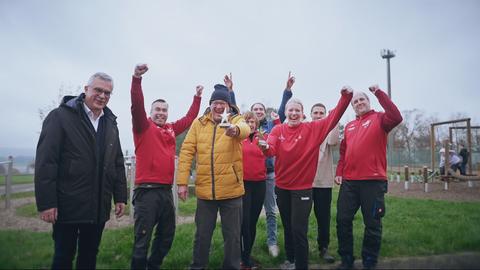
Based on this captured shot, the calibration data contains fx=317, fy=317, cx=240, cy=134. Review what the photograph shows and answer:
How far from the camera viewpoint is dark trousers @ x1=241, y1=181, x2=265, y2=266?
13.9 ft

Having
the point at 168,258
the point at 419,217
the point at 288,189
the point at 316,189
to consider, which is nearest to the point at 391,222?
the point at 419,217

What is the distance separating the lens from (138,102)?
3674 millimetres

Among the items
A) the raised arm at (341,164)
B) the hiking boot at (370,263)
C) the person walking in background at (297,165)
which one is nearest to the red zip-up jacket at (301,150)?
the person walking in background at (297,165)

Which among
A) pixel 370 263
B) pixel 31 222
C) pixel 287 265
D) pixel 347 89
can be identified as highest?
pixel 347 89

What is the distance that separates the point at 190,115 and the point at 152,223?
1.95 metres

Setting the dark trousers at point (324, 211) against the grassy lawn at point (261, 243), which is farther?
the dark trousers at point (324, 211)

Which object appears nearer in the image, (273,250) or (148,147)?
(148,147)

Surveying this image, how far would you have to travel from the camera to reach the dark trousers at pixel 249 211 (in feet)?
13.9

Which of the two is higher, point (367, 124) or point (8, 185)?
point (367, 124)

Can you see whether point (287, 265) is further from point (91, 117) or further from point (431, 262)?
point (91, 117)

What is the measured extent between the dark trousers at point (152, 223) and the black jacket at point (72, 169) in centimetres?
39

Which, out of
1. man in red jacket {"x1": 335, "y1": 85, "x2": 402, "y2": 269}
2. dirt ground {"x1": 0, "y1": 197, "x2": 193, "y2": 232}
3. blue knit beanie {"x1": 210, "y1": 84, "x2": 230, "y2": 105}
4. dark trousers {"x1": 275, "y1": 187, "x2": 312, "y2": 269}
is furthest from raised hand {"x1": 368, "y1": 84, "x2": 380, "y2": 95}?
dirt ground {"x1": 0, "y1": 197, "x2": 193, "y2": 232}

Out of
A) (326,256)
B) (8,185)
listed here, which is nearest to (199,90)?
(326,256)

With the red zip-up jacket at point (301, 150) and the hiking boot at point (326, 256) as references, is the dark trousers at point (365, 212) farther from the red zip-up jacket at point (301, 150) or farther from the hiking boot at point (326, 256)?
the red zip-up jacket at point (301, 150)
